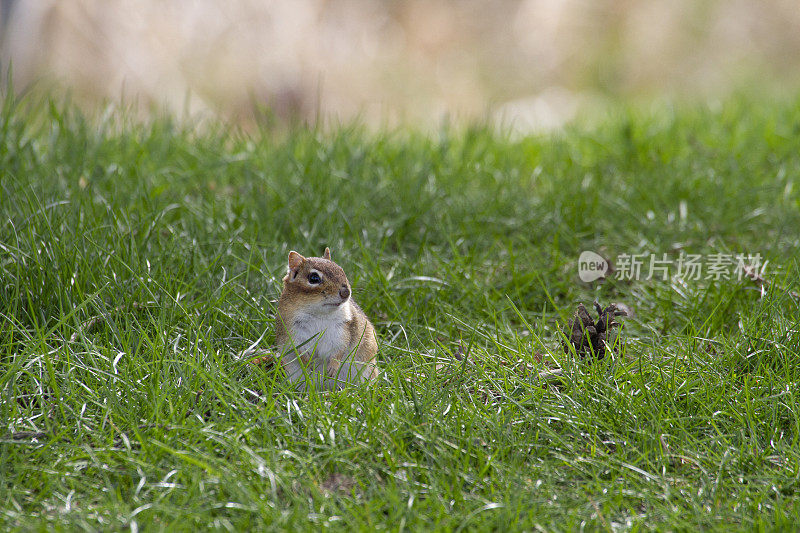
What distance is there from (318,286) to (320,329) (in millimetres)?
164

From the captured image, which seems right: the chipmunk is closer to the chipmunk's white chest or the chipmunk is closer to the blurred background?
the chipmunk's white chest

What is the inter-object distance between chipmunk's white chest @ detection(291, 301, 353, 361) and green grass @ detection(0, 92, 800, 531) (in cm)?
17

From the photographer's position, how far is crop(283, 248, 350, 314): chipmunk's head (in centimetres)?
283

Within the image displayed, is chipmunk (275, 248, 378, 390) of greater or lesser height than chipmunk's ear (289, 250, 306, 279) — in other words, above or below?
below

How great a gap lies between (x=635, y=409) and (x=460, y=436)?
0.62m

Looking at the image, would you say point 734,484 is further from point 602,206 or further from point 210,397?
point 602,206

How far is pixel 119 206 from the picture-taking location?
392 cm

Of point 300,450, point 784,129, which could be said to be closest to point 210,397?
point 300,450

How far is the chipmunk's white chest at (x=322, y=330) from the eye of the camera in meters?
2.89

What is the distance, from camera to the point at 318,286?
284cm
